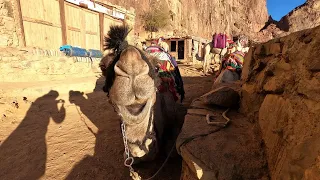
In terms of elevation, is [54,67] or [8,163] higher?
[54,67]

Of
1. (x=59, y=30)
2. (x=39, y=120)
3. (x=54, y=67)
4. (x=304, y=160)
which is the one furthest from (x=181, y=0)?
(x=304, y=160)

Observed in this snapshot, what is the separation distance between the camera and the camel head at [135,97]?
2.00 metres

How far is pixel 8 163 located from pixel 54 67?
6401mm

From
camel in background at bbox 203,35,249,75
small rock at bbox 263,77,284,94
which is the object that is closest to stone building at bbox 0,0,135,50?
camel in background at bbox 203,35,249,75

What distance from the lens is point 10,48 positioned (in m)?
8.18

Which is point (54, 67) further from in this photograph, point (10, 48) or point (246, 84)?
point (246, 84)

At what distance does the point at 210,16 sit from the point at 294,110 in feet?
131

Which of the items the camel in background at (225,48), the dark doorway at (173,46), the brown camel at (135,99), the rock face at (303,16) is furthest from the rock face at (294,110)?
the rock face at (303,16)

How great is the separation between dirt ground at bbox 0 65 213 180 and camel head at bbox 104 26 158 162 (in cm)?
63

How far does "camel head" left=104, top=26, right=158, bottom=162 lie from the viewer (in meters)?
2.00

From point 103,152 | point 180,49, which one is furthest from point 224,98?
point 180,49

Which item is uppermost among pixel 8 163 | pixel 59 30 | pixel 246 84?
pixel 59 30

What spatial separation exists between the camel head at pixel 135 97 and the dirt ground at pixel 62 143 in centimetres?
63

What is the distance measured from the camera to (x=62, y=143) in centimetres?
383
